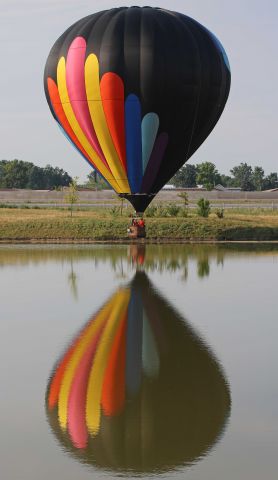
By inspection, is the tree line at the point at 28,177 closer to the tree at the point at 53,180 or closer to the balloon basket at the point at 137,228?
the tree at the point at 53,180

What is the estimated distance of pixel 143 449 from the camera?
1716 cm

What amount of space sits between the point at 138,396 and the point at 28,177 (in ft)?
556

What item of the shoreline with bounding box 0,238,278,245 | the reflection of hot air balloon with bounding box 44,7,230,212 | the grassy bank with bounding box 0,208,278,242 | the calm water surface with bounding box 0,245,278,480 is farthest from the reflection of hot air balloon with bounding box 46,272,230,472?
the grassy bank with bounding box 0,208,278,242

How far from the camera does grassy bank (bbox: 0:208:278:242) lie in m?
58.5

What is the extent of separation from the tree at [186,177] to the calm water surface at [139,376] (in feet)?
496

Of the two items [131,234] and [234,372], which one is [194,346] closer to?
[234,372]

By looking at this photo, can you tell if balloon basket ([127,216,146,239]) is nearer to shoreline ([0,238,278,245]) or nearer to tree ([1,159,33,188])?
shoreline ([0,238,278,245])

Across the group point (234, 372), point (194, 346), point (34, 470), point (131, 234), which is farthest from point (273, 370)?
point (131, 234)

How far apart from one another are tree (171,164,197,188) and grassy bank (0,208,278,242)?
5071 inches

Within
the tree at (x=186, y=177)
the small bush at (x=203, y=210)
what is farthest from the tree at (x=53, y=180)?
the small bush at (x=203, y=210)

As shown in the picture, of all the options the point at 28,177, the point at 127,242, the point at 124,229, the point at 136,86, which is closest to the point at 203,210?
the point at 124,229

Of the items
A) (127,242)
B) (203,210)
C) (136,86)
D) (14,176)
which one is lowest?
(127,242)

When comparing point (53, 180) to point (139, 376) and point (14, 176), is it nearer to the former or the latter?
point (14, 176)

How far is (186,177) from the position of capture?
628ft
